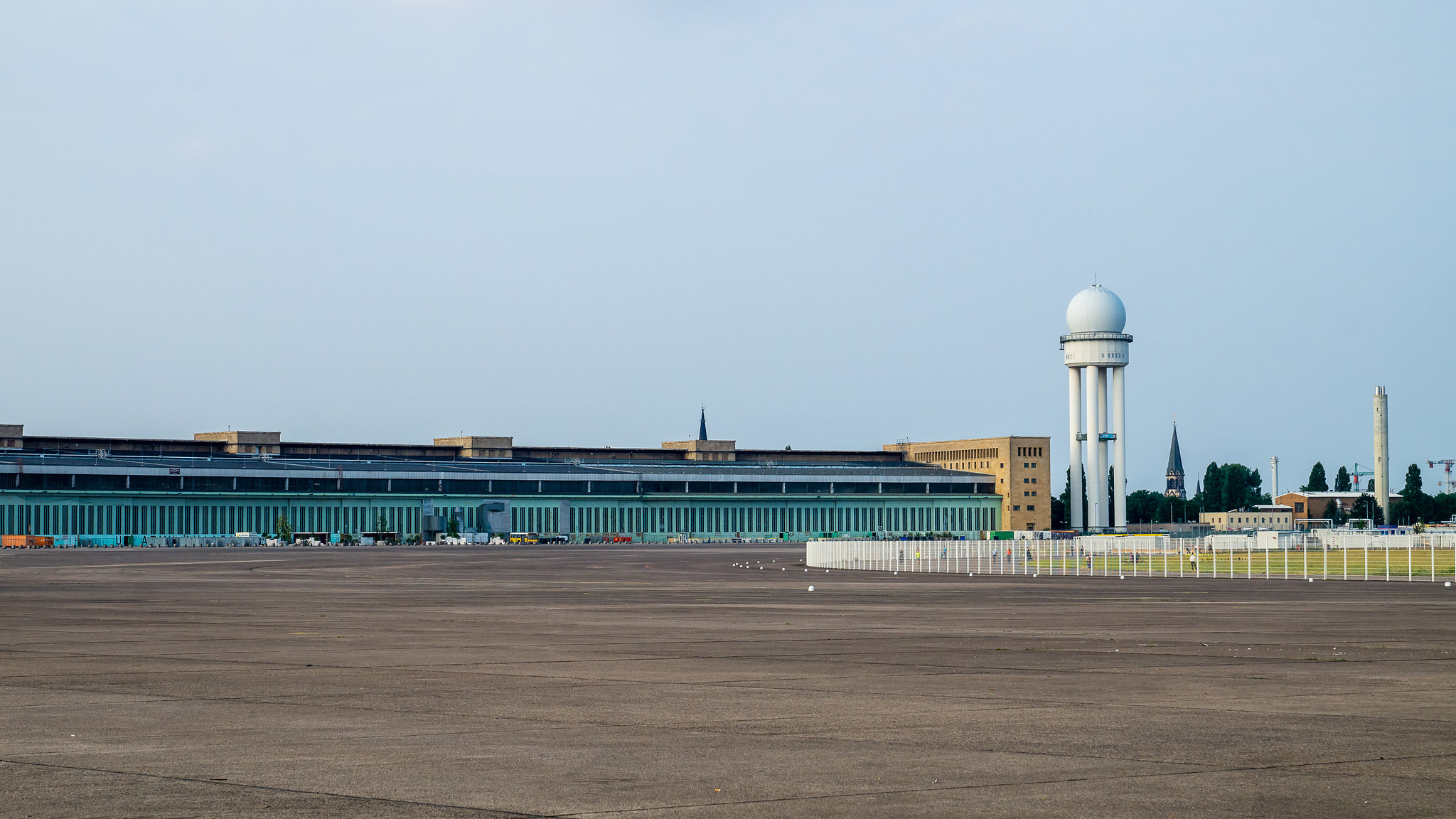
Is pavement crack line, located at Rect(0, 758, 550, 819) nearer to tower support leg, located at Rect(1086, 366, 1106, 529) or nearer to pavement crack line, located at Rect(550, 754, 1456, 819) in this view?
pavement crack line, located at Rect(550, 754, 1456, 819)

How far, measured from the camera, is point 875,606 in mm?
39438

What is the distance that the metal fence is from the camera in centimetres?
6631

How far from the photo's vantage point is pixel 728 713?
15.8 meters

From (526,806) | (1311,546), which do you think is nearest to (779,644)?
(526,806)

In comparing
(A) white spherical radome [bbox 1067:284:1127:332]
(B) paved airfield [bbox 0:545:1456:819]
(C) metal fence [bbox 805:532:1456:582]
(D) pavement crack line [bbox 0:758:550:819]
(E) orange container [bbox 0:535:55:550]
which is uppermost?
(A) white spherical radome [bbox 1067:284:1127:332]

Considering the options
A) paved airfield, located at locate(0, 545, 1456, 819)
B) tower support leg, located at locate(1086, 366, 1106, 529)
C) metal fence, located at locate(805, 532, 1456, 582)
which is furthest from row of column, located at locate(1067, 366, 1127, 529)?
paved airfield, located at locate(0, 545, 1456, 819)

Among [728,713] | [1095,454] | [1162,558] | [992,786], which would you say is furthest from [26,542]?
[992,786]

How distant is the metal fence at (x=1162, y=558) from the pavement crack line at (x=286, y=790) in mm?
55463

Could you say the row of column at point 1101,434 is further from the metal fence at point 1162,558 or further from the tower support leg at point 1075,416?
the metal fence at point 1162,558

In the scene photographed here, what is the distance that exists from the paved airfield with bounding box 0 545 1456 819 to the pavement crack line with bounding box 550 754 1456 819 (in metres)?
0.04

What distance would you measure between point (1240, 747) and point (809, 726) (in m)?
3.77

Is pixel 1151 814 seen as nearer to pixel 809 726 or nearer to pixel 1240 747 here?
pixel 1240 747

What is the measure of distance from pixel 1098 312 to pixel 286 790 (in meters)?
184

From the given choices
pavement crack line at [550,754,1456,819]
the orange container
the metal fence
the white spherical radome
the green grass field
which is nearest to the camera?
pavement crack line at [550,754,1456,819]
